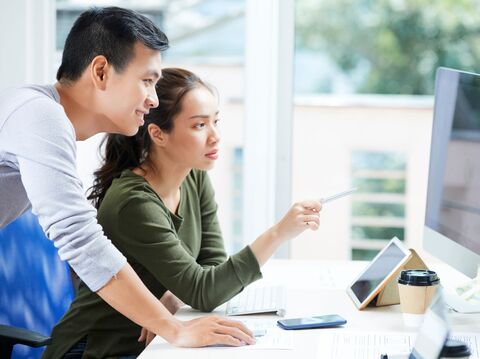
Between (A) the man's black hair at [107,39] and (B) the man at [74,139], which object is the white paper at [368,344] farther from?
(A) the man's black hair at [107,39]

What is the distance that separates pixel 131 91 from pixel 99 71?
0.07 m

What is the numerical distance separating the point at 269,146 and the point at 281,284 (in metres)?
0.79

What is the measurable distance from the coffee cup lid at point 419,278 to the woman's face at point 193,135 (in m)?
0.54

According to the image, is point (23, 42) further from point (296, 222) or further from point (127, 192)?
point (296, 222)

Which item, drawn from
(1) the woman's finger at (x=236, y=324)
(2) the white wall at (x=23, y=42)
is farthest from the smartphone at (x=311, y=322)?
(2) the white wall at (x=23, y=42)

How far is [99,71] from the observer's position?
152cm

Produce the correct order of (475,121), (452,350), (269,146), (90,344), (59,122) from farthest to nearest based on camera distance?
(269,146)
(90,344)
(475,121)
(59,122)
(452,350)

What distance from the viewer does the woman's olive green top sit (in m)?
1.63

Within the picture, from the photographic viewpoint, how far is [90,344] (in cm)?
165

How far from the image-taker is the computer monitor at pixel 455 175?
59.0 inches

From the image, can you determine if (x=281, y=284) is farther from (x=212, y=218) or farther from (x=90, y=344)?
(x=90, y=344)

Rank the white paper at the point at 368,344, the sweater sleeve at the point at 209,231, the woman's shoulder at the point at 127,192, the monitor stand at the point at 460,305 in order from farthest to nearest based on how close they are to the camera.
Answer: the sweater sleeve at the point at 209,231, the woman's shoulder at the point at 127,192, the monitor stand at the point at 460,305, the white paper at the point at 368,344

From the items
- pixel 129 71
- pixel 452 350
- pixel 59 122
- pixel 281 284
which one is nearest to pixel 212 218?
pixel 281 284

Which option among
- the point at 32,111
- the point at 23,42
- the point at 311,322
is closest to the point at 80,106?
the point at 32,111
